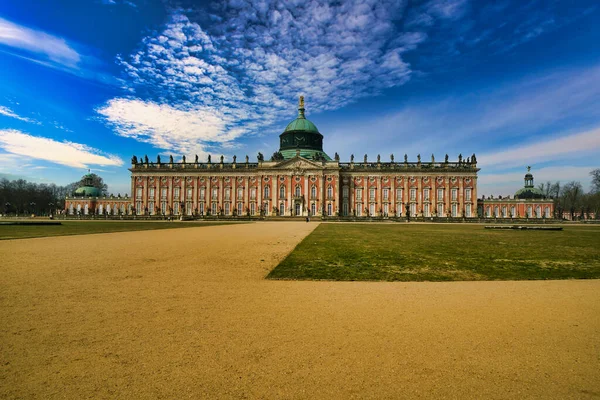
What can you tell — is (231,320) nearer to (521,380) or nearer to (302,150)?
(521,380)

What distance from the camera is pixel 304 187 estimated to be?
63.6 metres

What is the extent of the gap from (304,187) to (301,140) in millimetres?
11343

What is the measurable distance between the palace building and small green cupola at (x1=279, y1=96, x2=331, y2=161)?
0.71ft

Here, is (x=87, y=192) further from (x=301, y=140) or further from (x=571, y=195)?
(x=571, y=195)

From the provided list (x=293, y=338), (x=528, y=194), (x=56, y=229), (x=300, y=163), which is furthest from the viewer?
(x=528, y=194)

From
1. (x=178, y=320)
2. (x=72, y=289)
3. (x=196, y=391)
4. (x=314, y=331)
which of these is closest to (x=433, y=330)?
(x=314, y=331)

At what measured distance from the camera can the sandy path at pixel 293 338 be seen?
11.6ft

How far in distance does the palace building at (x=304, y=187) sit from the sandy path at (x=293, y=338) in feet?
178

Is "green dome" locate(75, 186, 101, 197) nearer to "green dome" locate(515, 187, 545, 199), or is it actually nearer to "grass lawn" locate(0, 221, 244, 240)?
"grass lawn" locate(0, 221, 244, 240)

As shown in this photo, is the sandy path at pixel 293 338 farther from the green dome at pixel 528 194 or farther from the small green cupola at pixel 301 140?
the green dome at pixel 528 194

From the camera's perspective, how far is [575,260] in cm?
1221

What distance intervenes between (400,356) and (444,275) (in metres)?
5.99

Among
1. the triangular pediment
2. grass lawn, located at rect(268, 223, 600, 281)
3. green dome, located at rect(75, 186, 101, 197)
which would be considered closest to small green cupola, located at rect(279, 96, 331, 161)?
the triangular pediment

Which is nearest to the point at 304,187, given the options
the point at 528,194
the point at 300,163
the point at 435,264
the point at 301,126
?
the point at 300,163
